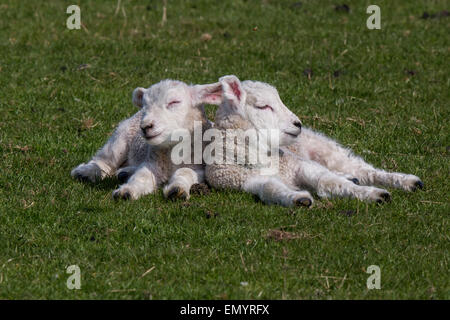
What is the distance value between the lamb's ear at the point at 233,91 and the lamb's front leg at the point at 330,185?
2.84 feet

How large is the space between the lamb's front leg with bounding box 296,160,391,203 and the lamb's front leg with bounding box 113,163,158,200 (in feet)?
4.54

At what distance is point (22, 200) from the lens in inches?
309

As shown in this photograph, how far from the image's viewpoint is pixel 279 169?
8195 millimetres

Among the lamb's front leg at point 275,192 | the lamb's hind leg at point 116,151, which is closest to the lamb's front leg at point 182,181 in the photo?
the lamb's front leg at point 275,192

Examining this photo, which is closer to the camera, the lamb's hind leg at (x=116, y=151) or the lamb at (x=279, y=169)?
the lamb at (x=279, y=169)

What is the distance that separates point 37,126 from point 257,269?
5.08 m

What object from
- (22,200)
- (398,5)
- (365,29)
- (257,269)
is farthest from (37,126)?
(398,5)

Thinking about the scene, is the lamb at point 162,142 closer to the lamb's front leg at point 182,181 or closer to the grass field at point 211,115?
the lamb's front leg at point 182,181

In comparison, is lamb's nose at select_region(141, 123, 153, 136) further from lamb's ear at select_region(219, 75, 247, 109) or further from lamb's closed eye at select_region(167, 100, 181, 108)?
lamb's ear at select_region(219, 75, 247, 109)

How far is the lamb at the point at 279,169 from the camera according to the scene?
25.6 ft

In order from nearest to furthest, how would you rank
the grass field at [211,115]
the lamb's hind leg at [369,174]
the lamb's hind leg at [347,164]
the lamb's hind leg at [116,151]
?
the grass field at [211,115], the lamb's hind leg at [369,174], the lamb's hind leg at [347,164], the lamb's hind leg at [116,151]

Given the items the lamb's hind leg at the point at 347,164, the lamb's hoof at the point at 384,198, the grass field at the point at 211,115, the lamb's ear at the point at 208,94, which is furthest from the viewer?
the lamb's hind leg at the point at 347,164

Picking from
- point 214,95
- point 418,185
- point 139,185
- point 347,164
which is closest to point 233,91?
point 214,95

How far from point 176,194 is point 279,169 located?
40.6 inches
